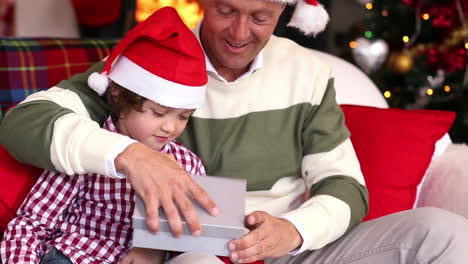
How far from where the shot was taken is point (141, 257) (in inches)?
56.9

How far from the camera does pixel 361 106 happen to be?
82.5 inches

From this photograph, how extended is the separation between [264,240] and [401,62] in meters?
2.10

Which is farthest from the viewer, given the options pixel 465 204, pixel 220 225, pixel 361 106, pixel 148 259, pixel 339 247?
pixel 361 106

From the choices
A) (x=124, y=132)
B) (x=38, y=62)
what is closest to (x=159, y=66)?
(x=124, y=132)

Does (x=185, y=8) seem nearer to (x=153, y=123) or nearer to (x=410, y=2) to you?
(x=410, y=2)

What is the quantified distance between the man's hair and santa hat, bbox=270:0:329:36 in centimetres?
49

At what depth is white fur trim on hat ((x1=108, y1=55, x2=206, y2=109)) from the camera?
1.50m

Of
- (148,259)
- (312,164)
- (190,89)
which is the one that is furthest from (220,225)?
(312,164)

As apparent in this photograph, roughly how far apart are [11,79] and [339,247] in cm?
94

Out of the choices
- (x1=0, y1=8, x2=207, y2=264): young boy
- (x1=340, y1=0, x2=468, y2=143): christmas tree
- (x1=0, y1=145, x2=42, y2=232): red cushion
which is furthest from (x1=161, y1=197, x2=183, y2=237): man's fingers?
(x1=340, y1=0, x2=468, y2=143): christmas tree

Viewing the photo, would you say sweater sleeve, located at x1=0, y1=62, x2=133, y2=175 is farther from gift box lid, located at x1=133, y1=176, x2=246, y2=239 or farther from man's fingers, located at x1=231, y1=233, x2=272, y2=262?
man's fingers, located at x1=231, y1=233, x2=272, y2=262

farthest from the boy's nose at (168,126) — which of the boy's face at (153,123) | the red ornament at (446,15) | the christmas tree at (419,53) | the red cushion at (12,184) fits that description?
the red ornament at (446,15)

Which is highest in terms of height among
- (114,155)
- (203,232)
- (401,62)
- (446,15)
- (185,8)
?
(114,155)

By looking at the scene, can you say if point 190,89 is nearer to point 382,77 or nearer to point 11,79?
point 11,79
